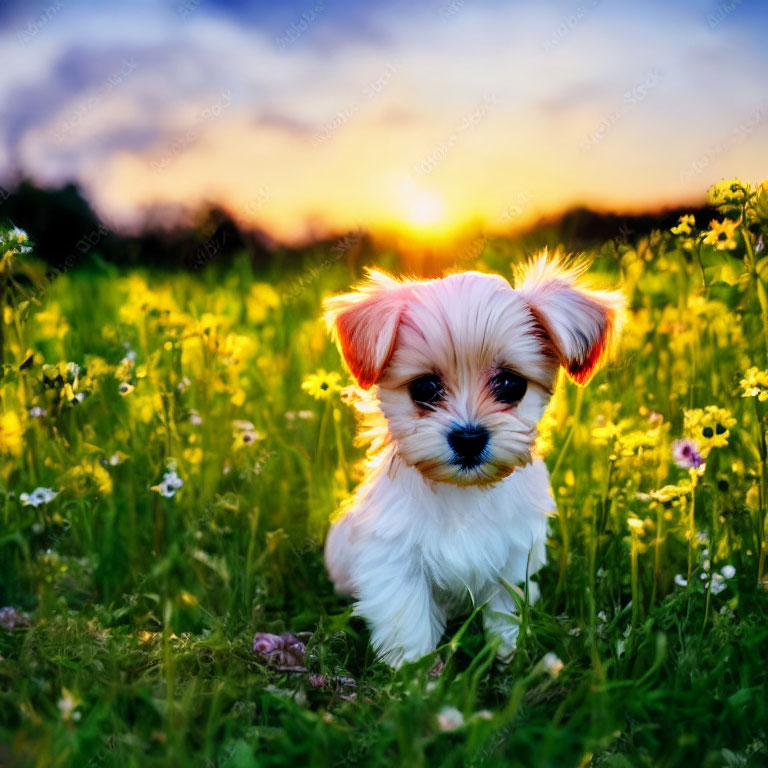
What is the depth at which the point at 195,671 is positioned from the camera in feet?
10.6

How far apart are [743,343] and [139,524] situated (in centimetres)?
321

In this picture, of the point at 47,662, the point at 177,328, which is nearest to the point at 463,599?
the point at 47,662

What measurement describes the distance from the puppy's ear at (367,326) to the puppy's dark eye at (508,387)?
42 centimetres

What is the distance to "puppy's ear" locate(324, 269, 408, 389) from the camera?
10.3 ft

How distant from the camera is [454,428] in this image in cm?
301

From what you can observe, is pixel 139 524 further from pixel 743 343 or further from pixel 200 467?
pixel 743 343

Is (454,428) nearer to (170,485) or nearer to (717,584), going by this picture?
(717,584)

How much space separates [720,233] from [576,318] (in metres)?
0.82

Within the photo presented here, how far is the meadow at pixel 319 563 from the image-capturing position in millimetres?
2637

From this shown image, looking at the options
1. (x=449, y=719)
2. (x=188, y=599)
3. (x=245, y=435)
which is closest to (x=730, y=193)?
(x=449, y=719)

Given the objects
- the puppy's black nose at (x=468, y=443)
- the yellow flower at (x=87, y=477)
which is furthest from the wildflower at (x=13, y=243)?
the puppy's black nose at (x=468, y=443)

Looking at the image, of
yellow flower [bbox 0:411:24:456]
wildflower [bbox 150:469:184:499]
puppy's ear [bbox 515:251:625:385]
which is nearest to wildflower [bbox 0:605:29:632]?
wildflower [bbox 150:469:184:499]

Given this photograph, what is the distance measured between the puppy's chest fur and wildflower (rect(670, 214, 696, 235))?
1.16 metres

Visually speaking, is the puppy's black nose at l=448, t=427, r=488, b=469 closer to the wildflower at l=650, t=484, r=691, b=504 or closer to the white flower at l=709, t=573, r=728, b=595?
the wildflower at l=650, t=484, r=691, b=504
